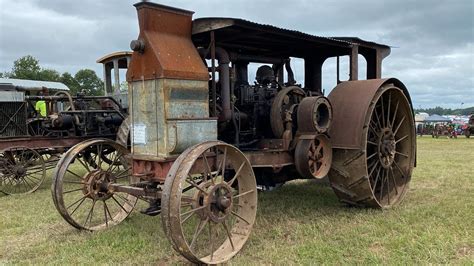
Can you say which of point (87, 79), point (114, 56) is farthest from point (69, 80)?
point (114, 56)

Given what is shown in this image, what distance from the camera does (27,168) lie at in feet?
26.9

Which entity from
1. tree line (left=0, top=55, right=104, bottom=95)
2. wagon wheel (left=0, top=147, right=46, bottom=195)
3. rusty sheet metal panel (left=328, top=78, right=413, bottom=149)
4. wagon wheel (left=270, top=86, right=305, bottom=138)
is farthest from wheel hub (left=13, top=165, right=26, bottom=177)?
tree line (left=0, top=55, right=104, bottom=95)

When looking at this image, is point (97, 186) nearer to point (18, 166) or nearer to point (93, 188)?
point (93, 188)

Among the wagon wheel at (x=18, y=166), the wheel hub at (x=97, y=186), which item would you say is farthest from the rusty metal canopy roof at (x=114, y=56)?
the wheel hub at (x=97, y=186)

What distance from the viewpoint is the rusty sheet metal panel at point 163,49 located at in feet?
13.5

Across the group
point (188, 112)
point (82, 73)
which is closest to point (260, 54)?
point (188, 112)

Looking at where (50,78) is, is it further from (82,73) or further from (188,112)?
(188,112)

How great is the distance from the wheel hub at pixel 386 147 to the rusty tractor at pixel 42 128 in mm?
4299

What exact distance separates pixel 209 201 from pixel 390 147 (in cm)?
305

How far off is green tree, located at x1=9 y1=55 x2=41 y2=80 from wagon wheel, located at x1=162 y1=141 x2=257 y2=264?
5851 cm

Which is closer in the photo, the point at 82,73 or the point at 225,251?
the point at 225,251

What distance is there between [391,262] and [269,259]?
3.35ft

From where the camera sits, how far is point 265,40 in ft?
18.0

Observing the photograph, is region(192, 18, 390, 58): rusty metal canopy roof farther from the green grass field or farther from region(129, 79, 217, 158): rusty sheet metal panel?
the green grass field
